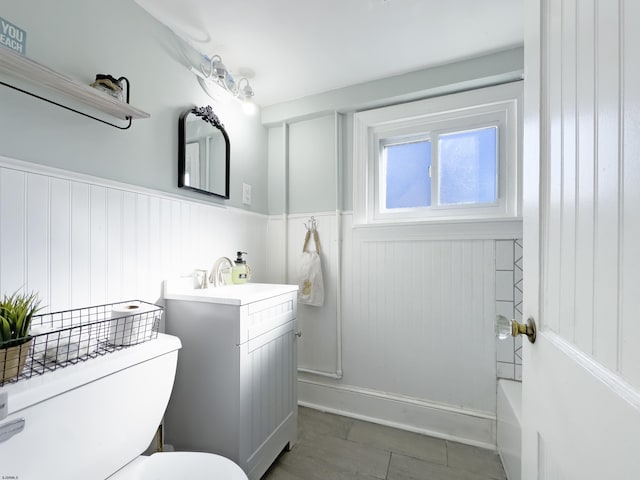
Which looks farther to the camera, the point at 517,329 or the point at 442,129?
the point at 442,129

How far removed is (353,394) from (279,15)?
2191mm

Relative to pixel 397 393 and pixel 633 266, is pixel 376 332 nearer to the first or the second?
pixel 397 393

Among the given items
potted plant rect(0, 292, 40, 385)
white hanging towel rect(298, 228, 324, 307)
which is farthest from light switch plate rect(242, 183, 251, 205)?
potted plant rect(0, 292, 40, 385)

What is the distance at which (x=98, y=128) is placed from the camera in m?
1.10

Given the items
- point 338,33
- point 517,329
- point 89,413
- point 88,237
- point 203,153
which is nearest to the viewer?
point 517,329

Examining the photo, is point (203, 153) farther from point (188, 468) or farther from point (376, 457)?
point (376, 457)

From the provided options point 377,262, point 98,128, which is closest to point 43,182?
point 98,128

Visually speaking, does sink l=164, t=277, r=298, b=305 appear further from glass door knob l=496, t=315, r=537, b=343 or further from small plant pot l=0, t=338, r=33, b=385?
glass door knob l=496, t=315, r=537, b=343

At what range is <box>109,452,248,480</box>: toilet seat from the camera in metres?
0.82

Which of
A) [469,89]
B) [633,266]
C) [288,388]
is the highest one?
[469,89]

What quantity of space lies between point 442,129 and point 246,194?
1.35 m

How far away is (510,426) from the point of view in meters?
1.33

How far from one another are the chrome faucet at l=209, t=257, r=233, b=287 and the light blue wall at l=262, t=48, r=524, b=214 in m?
0.62

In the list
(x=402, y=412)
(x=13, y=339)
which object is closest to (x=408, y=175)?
(x=402, y=412)
